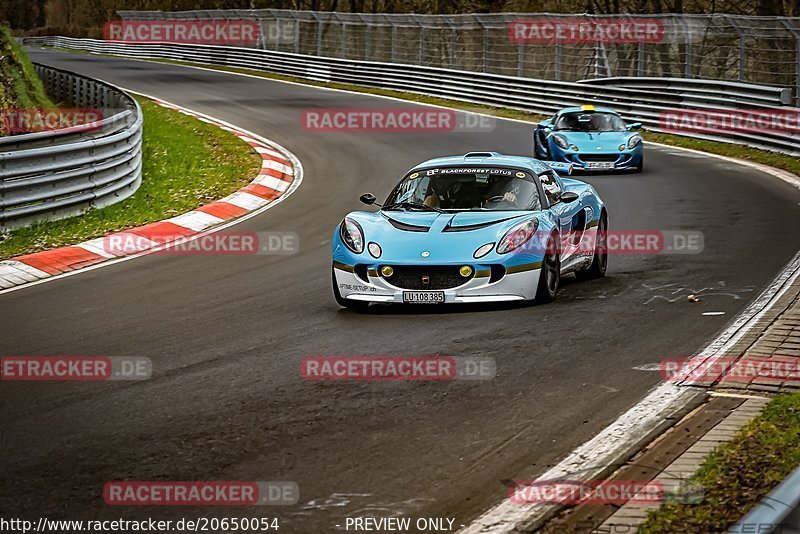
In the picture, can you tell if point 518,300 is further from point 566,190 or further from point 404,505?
point 404,505

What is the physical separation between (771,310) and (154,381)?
492cm

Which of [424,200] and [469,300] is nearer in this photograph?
[469,300]

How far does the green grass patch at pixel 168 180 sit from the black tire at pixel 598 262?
6.06m

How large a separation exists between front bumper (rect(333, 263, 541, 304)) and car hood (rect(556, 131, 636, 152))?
11.6m

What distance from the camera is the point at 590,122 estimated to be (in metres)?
21.7

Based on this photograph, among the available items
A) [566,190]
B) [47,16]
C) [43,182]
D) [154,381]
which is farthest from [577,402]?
[47,16]

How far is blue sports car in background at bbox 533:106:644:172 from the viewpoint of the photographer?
20.8 metres

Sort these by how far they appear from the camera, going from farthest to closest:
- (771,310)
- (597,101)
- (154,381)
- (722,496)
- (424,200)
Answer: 1. (597,101)
2. (424,200)
3. (771,310)
4. (154,381)
5. (722,496)

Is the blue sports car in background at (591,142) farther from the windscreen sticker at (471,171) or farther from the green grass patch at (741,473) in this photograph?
the green grass patch at (741,473)

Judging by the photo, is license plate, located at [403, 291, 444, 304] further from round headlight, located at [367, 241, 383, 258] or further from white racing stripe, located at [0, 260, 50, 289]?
white racing stripe, located at [0, 260, 50, 289]

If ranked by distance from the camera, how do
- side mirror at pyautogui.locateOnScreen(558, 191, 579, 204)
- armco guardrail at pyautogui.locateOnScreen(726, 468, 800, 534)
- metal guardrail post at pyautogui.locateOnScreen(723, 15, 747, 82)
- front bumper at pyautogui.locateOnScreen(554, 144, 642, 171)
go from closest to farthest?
1. armco guardrail at pyautogui.locateOnScreen(726, 468, 800, 534)
2. side mirror at pyautogui.locateOnScreen(558, 191, 579, 204)
3. front bumper at pyautogui.locateOnScreen(554, 144, 642, 171)
4. metal guardrail post at pyautogui.locateOnScreen(723, 15, 747, 82)

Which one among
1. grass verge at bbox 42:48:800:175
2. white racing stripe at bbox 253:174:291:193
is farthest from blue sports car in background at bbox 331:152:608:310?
grass verge at bbox 42:48:800:175

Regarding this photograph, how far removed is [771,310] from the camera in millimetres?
9297

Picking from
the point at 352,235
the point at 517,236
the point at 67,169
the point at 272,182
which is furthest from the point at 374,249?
the point at 272,182
